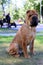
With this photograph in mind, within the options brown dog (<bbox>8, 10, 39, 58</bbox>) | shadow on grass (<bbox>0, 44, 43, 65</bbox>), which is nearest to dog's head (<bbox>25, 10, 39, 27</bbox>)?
brown dog (<bbox>8, 10, 39, 58</bbox>)

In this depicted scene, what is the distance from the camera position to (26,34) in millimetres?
6414

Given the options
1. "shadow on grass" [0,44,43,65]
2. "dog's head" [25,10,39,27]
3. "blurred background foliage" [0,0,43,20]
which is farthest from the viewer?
"blurred background foliage" [0,0,43,20]

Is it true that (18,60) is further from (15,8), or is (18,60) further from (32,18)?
(15,8)

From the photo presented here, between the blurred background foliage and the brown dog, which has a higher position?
the brown dog

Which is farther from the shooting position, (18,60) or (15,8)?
(15,8)

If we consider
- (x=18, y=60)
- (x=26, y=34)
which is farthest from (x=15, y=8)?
(x=18, y=60)

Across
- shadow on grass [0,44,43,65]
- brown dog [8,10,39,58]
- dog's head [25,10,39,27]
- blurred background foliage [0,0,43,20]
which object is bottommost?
blurred background foliage [0,0,43,20]

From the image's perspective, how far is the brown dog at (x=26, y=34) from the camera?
6.23m

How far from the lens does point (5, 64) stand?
5.92 metres

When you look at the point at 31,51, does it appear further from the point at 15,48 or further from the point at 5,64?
the point at 5,64

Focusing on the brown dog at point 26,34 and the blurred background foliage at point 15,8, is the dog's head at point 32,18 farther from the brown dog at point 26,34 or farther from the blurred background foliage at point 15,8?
the blurred background foliage at point 15,8

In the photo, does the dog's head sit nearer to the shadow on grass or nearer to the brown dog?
the brown dog

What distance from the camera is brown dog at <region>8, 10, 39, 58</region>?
6227 mm

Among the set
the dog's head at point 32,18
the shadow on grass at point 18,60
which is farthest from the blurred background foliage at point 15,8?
the dog's head at point 32,18
